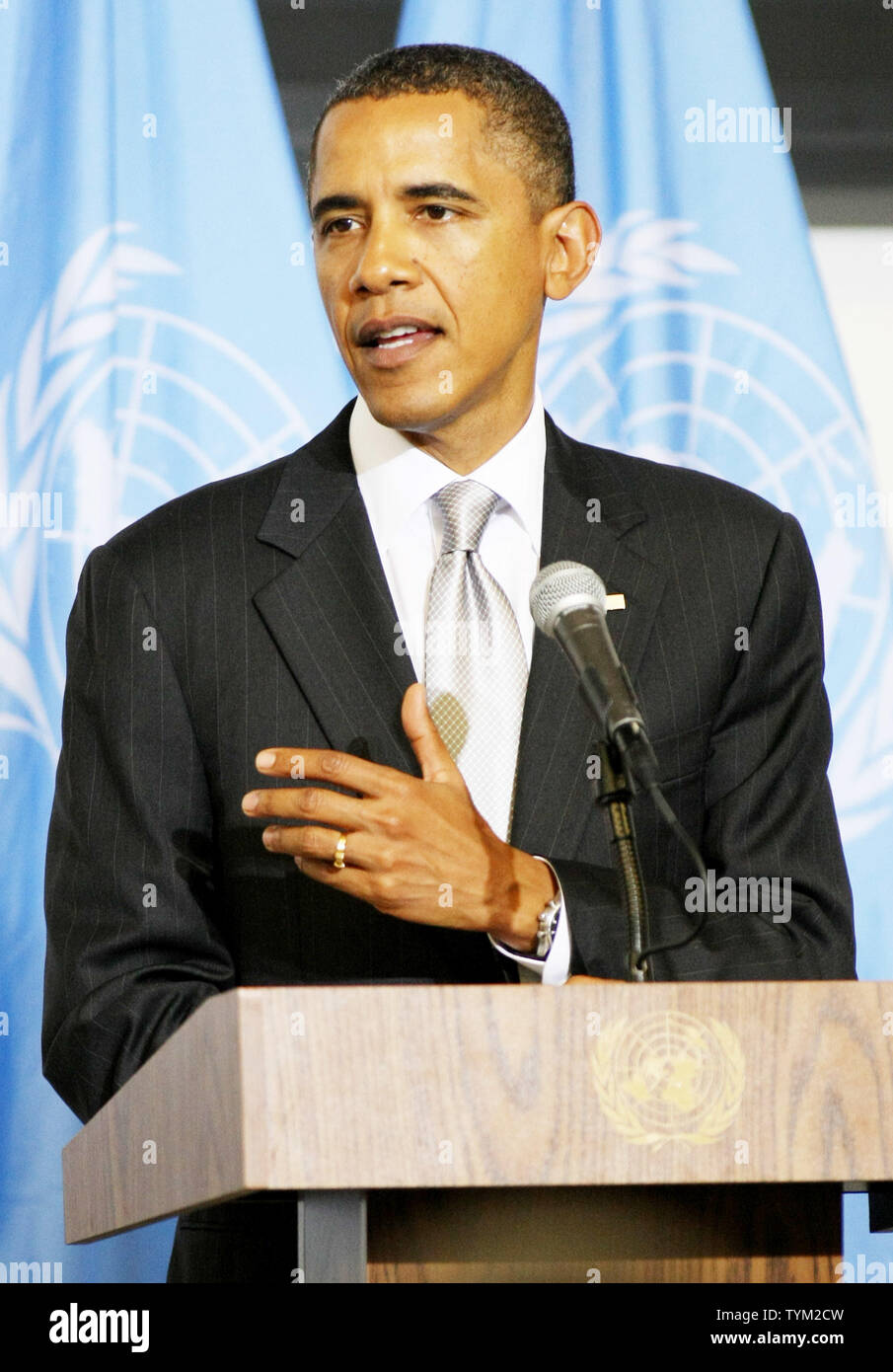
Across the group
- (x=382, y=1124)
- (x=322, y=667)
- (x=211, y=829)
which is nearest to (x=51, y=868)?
(x=211, y=829)

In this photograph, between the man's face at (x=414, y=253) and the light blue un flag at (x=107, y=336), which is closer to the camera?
the man's face at (x=414, y=253)

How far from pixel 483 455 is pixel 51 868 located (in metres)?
0.75

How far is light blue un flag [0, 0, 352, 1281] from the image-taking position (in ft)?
9.00

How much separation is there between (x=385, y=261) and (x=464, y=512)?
310 millimetres

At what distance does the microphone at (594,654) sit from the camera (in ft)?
4.09

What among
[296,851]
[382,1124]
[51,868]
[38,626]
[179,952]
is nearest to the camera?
[382,1124]

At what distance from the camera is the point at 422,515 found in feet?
7.00

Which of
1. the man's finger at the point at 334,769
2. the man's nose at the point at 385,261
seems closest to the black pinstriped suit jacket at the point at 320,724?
the man's nose at the point at 385,261

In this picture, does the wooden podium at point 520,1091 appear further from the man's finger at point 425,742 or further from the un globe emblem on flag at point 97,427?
the un globe emblem on flag at point 97,427

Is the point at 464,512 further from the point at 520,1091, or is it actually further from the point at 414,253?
the point at 520,1091

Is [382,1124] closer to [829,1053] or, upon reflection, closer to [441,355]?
[829,1053]

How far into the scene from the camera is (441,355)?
2086 mm

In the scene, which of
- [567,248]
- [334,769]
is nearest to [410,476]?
[567,248]

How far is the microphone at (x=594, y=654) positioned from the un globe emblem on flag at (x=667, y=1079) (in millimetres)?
242
